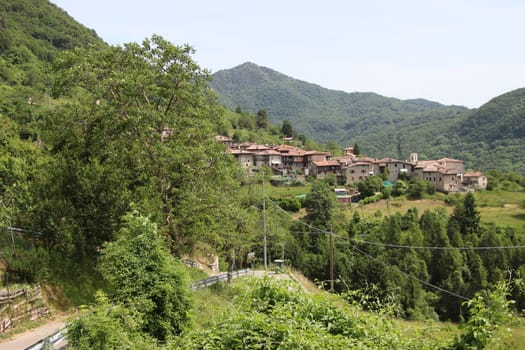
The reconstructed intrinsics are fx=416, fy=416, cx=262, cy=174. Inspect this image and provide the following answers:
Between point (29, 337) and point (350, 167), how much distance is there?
84457 millimetres

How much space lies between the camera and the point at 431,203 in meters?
77.6

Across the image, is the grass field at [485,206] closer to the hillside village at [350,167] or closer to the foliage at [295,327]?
the hillside village at [350,167]

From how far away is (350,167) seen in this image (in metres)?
93.1

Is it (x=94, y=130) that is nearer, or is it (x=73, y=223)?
(x=73, y=223)

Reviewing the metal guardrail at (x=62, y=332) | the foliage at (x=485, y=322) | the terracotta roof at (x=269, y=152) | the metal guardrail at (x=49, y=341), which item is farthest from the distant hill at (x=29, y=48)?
the foliage at (x=485, y=322)

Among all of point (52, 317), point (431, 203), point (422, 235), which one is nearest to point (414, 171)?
point (431, 203)

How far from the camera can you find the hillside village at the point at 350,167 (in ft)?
290

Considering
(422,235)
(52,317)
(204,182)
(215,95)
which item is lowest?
(422,235)

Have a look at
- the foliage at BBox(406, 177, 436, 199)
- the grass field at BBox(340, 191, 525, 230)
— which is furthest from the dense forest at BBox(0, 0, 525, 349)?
the foliage at BBox(406, 177, 436, 199)

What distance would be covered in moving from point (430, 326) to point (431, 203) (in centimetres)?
7622

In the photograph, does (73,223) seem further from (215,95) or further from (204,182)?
(215,95)

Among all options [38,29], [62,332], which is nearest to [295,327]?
[62,332]

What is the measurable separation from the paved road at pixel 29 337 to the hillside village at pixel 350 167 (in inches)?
2869

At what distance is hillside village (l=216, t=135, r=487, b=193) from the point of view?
8850 centimetres
